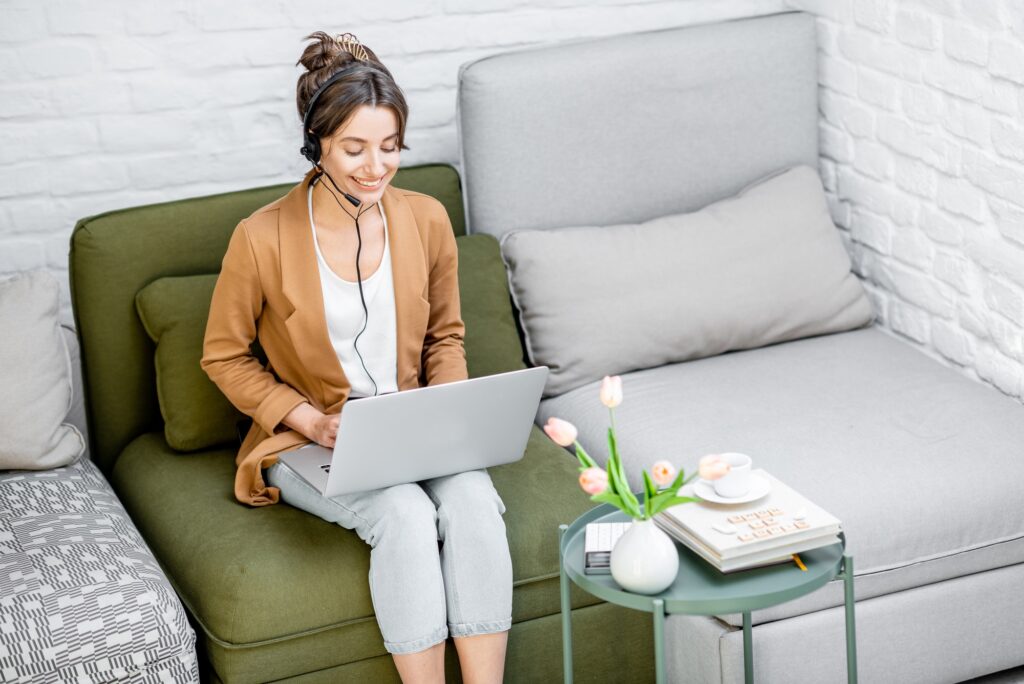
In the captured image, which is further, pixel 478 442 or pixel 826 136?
pixel 826 136

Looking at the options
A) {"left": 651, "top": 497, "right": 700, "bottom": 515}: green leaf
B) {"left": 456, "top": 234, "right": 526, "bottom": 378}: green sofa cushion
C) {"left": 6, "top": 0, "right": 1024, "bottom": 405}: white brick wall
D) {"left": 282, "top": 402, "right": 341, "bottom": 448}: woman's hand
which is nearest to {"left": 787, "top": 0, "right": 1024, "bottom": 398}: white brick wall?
{"left": 6, "top": 0, "right": 1024, "bottom": 405}: white brick wall

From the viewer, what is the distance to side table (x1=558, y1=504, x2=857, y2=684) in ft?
5.49

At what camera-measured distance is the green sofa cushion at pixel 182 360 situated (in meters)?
2.44

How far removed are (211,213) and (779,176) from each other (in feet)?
3.99

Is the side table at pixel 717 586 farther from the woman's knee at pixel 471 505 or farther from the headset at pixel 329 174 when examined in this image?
the headset at pixel 329 174

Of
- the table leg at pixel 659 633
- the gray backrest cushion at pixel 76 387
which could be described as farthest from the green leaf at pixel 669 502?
the gray backrest cushion at pixel 76 387

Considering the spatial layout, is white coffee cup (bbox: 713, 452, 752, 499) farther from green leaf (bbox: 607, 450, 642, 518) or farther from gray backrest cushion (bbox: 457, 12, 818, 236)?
gray backrest cushion (bbox: 457, 12, 818, 236)

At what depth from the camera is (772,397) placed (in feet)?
8.18

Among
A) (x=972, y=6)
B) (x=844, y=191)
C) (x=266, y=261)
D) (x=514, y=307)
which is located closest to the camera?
(x=266, y=261)

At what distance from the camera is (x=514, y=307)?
271cm

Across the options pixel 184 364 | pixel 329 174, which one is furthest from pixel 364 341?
pixel 184 364

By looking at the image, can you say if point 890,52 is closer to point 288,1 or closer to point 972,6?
point 972,6

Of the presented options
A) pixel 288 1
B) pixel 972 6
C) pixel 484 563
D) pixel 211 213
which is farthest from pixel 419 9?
pixel 484 563

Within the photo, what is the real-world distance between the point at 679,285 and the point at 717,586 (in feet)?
3.40
